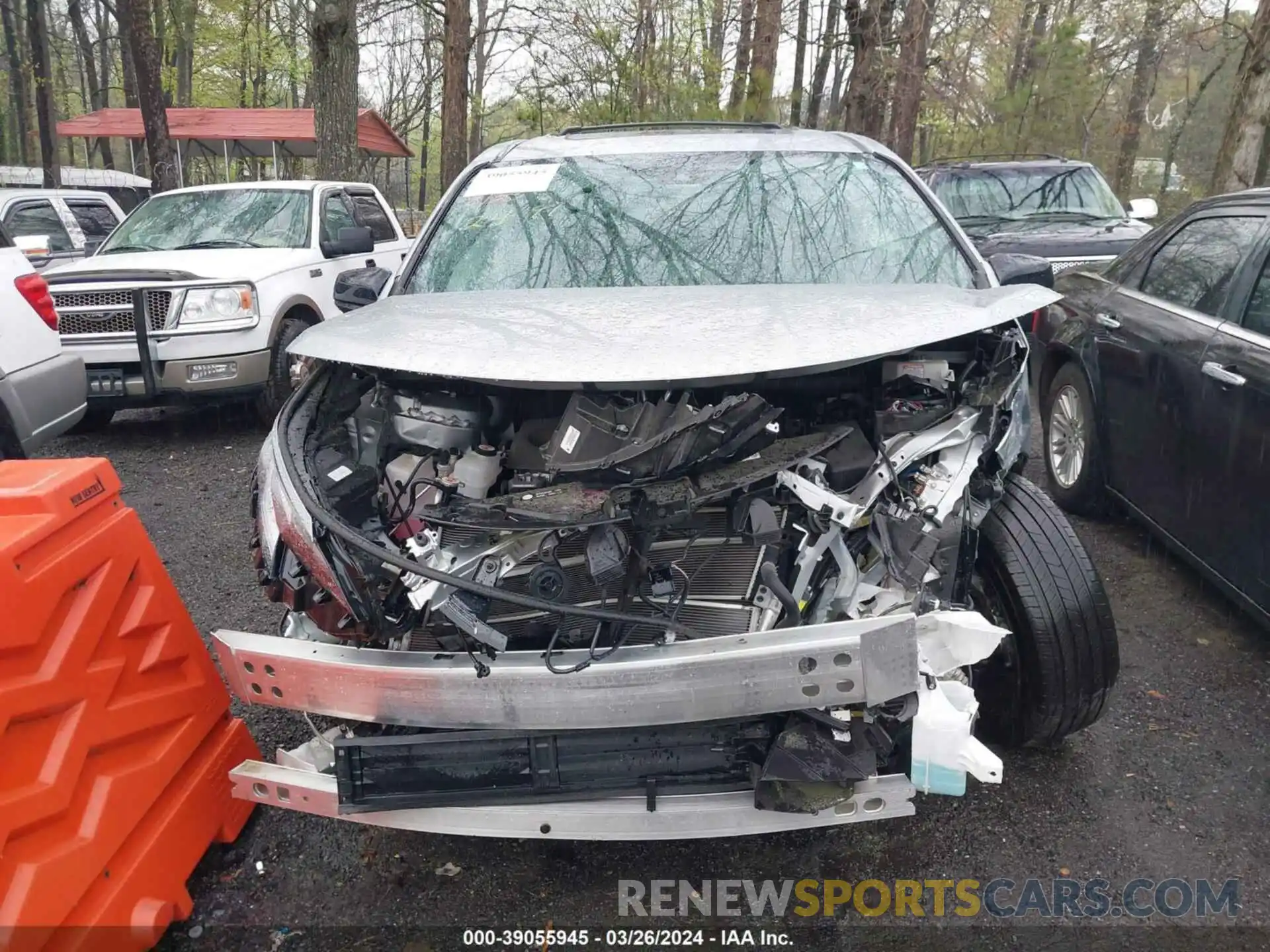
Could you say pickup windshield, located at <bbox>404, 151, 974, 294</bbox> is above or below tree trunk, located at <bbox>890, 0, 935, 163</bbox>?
below

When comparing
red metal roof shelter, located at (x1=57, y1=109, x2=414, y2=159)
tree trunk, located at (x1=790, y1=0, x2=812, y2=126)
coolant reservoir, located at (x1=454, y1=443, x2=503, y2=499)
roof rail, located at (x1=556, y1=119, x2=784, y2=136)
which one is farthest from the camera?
red metal roof shelter, located at (x1=57, y1=109, x2=414, y2=159)

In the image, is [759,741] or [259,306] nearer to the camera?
[759,741]

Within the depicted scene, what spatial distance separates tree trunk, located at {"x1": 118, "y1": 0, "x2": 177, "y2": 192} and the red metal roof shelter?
355 inches

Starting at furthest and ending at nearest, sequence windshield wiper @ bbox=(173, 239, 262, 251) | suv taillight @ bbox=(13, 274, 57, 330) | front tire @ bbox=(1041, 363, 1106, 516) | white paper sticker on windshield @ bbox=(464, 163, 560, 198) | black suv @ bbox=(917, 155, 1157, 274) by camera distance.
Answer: black suv @ bbox=(917, 155, 1157, 274) → windshield wiper @ bbox=(173, 239, 262, 251) → suv taillight @ bbox=(13, 274, 57, 330) → front tire @ bbox=(1041, 363, 1106, 516) → white paper sticker on windshield @ bbox=(464, 163, 560, 198)

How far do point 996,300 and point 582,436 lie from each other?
127cm

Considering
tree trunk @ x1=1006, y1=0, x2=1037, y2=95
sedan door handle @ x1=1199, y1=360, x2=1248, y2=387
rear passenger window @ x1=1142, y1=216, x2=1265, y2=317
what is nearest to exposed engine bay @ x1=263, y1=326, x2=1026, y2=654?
sedan door handle @ x1=1199, y1=360, x2=1248, y2=387

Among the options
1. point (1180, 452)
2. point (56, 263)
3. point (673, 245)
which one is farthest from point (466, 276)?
point (56, 263)

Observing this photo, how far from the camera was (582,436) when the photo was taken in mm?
2143

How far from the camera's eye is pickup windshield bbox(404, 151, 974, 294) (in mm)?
3096

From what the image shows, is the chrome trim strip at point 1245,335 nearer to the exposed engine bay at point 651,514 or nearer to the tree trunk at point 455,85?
the exposed engine bay at point 651,514

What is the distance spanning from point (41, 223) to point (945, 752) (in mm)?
10002

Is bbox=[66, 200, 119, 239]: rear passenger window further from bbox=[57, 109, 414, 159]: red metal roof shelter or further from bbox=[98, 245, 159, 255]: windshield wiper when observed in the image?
bbox=[57, 109, 414, 159]: red metal roof shelter

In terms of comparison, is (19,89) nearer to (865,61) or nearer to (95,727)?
(865,61)

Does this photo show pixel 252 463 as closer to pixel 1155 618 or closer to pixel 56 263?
pixel 56 263
